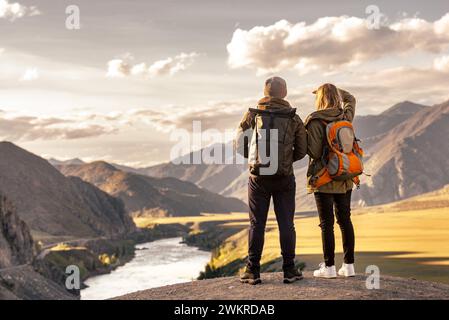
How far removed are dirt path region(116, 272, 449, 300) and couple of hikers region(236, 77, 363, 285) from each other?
524 millimetres

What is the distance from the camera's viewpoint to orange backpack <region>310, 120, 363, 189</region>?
40.8 ft

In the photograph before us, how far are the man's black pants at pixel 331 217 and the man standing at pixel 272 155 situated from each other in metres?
0.67

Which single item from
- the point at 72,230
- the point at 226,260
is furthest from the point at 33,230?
the point at 226,260

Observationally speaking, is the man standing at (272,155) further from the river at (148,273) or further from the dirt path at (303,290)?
the river at (148,273)

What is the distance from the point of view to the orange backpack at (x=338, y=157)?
1242 cm

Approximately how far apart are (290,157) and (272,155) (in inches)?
16.2

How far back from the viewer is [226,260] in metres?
103

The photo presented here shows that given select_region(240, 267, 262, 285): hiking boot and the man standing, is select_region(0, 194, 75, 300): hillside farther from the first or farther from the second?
the man standing

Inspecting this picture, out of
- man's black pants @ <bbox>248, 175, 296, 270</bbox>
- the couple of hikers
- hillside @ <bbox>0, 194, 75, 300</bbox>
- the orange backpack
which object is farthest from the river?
the orange backpack

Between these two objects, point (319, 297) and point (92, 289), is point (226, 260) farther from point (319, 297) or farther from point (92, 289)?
point (319, 297)

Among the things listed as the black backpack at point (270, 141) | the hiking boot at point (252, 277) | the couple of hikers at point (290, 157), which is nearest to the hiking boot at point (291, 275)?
the couple of hikers at point (290, 157)
